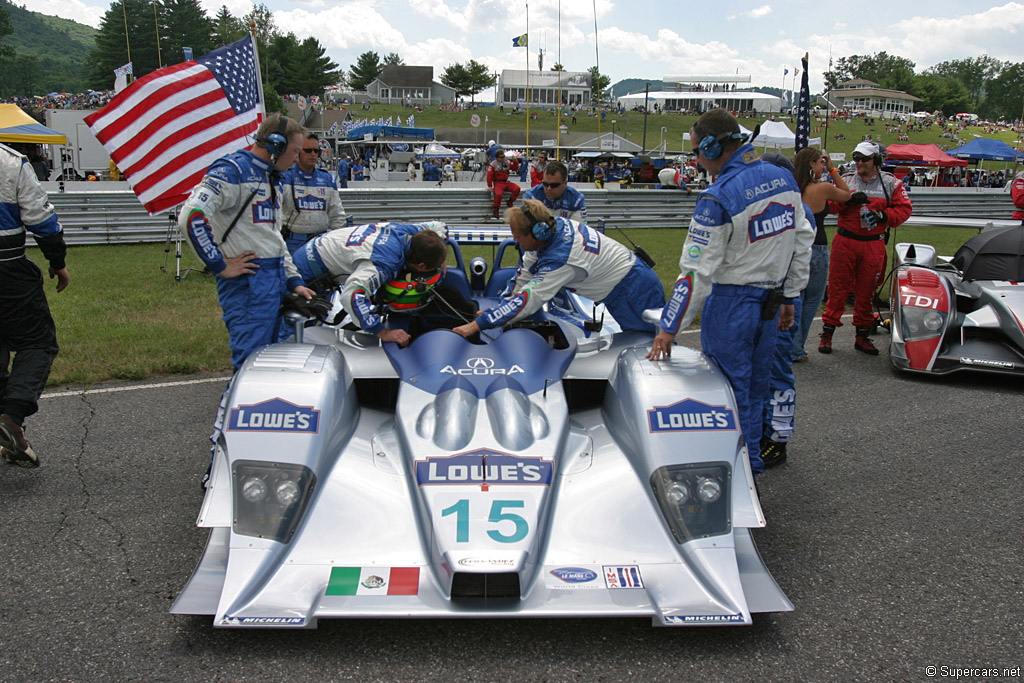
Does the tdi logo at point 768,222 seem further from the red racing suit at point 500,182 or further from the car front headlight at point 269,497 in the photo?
the red racing suit at point 500,182

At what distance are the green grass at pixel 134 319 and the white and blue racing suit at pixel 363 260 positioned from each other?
194 cm

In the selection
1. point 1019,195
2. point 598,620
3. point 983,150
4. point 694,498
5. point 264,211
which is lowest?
point 598,620

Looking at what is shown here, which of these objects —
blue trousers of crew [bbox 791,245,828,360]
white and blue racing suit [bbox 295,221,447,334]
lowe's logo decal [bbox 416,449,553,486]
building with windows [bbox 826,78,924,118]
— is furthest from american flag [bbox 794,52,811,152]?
building with windows [bbox 826,78,924,118]

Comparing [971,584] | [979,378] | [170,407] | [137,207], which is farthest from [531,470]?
[137,207]

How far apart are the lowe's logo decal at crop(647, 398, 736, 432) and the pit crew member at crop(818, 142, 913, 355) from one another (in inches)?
172

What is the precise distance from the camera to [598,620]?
2.68 metres

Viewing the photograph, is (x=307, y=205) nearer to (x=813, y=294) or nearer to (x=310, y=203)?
(x=310, y=203)

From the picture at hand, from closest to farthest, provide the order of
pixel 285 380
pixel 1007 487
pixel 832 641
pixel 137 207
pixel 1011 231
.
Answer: pixel 832 641 < pixel 285 380 < pixel 1007 487 < pixel 1011 231 < pixel 137 207

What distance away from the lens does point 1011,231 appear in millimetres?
6711

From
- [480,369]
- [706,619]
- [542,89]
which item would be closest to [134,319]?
[480,369]

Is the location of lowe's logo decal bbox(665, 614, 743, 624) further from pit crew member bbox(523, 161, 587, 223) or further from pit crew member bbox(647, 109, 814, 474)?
pit crew member bbox(523, 161, 587, 223)

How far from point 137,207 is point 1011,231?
13381 mm

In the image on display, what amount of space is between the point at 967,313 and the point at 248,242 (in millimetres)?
5606

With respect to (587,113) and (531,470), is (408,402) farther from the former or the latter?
(587,113)
